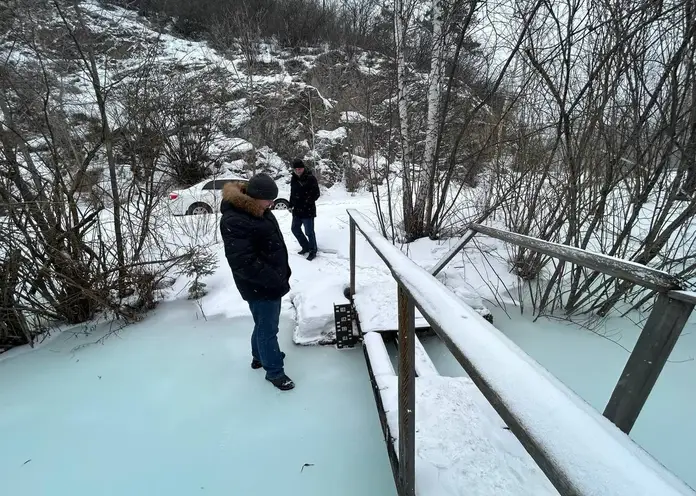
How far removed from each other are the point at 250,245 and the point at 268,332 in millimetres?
658

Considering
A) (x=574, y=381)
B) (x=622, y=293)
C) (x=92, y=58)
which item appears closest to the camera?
(x=574, y=381)

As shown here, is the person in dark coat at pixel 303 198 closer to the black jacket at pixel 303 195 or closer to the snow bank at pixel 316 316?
the black jacket at pixel 303 195

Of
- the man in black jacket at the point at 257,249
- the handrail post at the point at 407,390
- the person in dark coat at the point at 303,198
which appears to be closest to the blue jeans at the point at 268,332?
the man in black jacket at the point at 257,249

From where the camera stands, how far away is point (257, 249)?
7.74 ft

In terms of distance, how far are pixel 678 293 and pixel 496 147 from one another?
4460 millimetres

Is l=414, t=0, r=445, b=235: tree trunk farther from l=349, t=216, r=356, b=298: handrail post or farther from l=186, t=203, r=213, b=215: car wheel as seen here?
l=186, t=203, r=213, b=215: car wheel

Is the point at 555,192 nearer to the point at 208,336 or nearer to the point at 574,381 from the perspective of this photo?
the point at 574,381

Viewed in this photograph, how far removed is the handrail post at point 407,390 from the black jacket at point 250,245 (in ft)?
4.08

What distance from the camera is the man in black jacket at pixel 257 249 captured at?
2.27 metres

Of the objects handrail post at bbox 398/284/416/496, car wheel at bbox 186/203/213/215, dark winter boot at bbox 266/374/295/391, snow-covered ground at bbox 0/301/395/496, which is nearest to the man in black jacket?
dark winter boot at bbox 266/374/295/391

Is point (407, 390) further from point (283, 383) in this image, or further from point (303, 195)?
point (303, 195)

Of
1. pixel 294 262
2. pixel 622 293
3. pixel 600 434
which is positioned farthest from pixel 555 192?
pixel 600 434

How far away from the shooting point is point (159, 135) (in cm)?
400

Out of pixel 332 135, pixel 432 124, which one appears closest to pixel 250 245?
pixel 432 124
